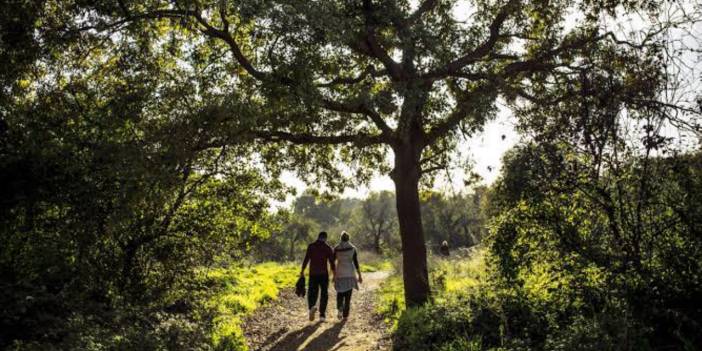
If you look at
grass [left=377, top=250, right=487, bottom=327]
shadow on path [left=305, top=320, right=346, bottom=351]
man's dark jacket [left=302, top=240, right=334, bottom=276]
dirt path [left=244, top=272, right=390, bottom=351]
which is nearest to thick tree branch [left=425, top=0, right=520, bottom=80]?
grass [left=377, top=250, right=487, bottom=327]

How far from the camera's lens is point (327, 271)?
38.4 feet

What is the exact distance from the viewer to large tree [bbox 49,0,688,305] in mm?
8430

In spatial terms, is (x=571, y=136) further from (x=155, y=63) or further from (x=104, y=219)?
(x=155, y=63)

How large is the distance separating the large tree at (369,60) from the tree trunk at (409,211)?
27 millimetres

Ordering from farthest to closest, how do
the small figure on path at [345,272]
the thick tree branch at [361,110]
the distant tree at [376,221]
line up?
the distant tree at [376,221] < the small figure on path at [345,272] < the thick tree branch at [361,110]

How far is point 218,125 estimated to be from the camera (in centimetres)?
817

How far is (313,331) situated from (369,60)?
7.09 meters

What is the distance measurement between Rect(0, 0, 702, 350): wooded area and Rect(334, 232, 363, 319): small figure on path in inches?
52.9

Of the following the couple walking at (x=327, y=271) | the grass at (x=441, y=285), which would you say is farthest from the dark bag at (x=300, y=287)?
the grass at (x=441, y=285)

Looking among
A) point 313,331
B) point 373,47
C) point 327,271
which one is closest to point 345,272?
point 327,271

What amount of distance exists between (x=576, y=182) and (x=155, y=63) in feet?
28.4

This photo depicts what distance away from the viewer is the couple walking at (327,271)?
37.9ft

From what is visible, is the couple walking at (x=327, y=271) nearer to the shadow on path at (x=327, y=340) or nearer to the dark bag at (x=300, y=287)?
the dark bag at (x=300, y=287)

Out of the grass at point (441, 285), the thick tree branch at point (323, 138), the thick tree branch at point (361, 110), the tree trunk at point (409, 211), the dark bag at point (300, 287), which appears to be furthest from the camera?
the dark bag at point (300, 287)
